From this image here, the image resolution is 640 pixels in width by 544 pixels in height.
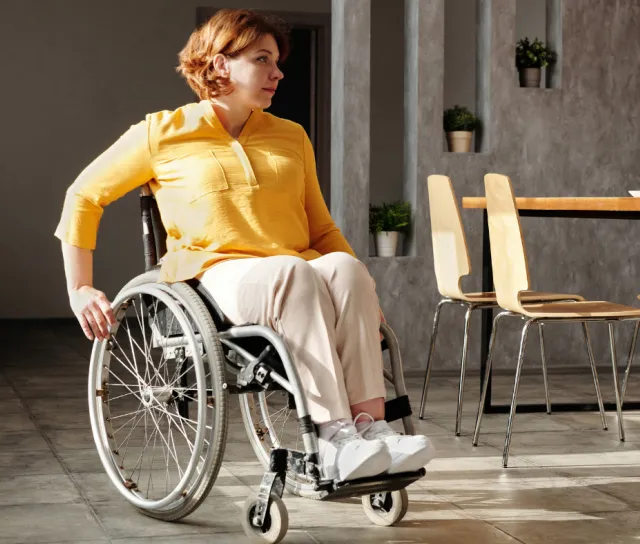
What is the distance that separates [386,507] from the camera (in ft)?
7.84

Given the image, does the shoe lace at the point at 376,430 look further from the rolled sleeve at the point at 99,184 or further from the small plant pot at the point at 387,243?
the small plant pot at the point at 387,243

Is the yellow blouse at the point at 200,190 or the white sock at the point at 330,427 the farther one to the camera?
the yellow blouse at the point at 200,190

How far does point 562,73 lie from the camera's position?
5.11m

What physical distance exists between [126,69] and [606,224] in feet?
12.2

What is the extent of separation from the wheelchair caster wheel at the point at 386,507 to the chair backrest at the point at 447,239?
1.32 metres

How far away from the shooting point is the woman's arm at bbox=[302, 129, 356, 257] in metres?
2.66

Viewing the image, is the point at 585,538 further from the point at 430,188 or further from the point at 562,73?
the point at 562,73

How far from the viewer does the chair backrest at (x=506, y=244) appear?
3.13 m

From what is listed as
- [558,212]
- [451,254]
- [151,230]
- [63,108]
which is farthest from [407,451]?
[63,108]

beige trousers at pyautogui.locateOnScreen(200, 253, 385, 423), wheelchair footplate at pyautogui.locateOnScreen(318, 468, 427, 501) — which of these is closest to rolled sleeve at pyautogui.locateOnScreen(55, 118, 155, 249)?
beige trousers at pyautogui.locateOnScreen(200, 253, 385, 423)

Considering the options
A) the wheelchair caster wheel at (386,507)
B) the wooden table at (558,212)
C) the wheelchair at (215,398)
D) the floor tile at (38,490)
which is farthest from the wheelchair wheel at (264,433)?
the wooden table at (558,212)

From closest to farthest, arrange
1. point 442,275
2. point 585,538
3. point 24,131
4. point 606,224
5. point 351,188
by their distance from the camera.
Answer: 1. point 585,538
2. point 442,275
3. point 351,188
4. point 606,224
5. point 24,131

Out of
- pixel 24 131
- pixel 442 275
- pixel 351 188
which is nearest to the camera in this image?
pixel 442 275

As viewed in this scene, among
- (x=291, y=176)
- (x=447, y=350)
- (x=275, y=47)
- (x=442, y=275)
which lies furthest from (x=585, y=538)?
(x=447, y=350)
